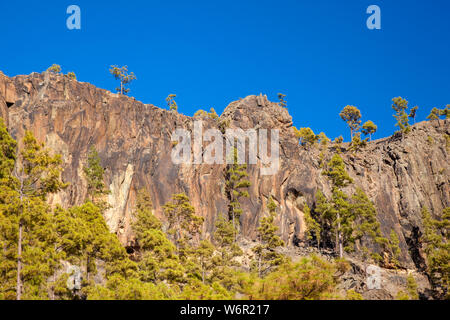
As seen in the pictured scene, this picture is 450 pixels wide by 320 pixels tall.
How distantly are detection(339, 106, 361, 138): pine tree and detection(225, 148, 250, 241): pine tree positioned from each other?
38.6 metres

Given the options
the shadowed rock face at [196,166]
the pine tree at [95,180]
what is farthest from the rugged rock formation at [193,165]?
the pine tree at [95,180]

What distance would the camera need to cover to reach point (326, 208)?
2330 inches

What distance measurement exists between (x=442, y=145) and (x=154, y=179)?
56.8 m

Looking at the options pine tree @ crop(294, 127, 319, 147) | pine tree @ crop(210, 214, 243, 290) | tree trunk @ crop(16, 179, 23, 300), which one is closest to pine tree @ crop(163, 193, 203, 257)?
pine tree @ crop(210, 214, 243, 290)

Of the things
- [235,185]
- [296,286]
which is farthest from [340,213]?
[296,286]

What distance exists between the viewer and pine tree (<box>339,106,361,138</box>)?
91.4 m

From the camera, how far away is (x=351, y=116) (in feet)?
301

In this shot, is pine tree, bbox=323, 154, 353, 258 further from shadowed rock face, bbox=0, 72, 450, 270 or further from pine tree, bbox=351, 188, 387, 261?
shadowed rock face, bbox=0, 72, 450, 270

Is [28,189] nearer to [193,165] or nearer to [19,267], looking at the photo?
[19,267]

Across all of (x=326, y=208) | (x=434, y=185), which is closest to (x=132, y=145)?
(x=326, y=208)

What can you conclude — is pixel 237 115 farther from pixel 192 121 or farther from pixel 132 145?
pixel 132 145

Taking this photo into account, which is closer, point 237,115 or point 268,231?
point 268,231

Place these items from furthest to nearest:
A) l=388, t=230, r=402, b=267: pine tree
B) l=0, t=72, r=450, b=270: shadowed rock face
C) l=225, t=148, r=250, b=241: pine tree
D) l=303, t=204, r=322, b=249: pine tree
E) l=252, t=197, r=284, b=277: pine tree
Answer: l=388, t=230, r=402, b=267: pine tree, l=303, t=204, r=322, b=249: pine tree, l=225, t=148, r=250, b=241: pine tree, l=0, t=72, r=450, b=270: shadowed rock face, l=252, t=197, r=284, b=277: pine tree
